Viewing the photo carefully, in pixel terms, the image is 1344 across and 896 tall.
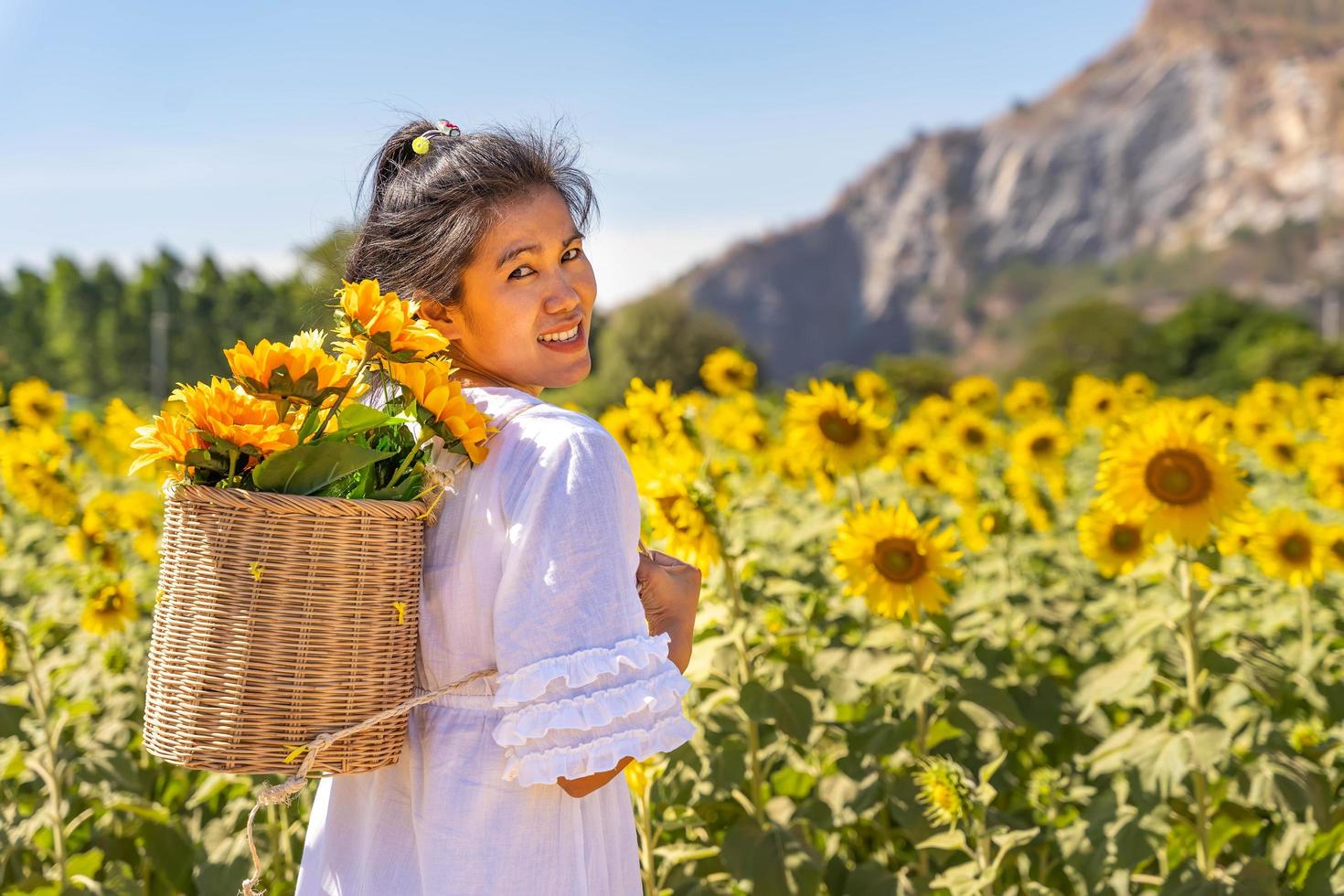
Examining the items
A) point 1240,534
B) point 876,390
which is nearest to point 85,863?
point 1240,534

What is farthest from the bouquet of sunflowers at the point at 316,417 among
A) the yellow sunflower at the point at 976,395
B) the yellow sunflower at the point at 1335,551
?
the yellow sunflower at the point at 976,395

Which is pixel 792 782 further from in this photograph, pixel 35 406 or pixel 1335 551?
pixel 35 406

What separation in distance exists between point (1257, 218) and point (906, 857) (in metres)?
131

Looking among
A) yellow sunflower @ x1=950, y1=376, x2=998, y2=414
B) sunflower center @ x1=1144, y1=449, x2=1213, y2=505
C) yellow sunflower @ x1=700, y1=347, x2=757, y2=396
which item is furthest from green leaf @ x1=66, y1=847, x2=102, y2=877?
yellow sunflower @ x1=950, y1=376, x2=998, y2=414

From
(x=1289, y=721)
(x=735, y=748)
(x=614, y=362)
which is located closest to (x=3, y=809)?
(x=735, y=748)

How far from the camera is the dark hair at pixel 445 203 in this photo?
5.78 ft

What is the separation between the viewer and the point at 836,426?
14.2 ft

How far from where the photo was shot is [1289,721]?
12.5ft

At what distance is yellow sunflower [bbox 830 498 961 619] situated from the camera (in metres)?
3.25

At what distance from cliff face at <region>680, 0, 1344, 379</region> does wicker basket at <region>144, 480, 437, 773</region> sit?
121 metres

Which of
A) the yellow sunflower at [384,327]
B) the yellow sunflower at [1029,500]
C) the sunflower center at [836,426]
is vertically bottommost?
the yellow sunflower at [384,327]

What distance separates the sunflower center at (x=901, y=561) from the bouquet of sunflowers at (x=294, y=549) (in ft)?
6.00

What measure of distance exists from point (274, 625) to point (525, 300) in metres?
0.54

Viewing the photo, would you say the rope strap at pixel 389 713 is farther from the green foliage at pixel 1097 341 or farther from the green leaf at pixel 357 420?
the green foliage at pixel 1097 341
